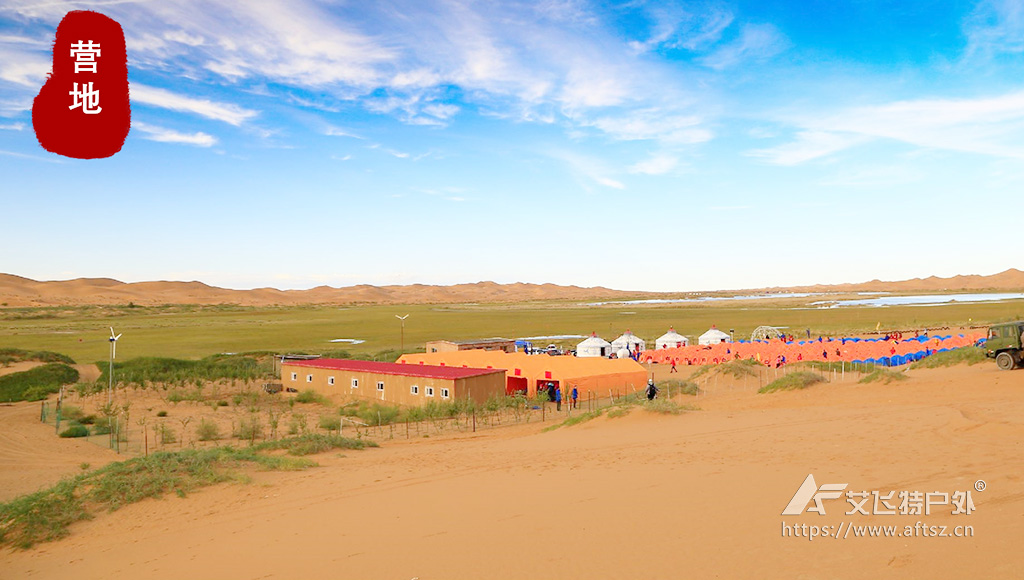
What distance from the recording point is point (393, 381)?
30.7 m

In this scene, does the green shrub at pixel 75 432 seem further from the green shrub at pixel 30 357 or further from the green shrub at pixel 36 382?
the green shrub at pixel 30 357

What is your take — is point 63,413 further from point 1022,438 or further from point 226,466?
point 1022,438

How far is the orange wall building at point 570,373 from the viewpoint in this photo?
3228 centimetres

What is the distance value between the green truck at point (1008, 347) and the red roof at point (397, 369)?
70.4 ft

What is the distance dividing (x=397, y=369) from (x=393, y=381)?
1527mm

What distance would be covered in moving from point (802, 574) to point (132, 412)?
31.9 meters

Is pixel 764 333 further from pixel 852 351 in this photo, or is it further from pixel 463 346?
pixel 463 346

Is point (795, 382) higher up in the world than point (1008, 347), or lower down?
lower down

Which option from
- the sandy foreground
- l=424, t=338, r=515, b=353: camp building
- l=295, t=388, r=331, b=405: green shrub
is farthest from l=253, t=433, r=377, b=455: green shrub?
l=424, t=338, r=515, b=353: camp building

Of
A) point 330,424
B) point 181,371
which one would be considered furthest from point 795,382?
point 181,371

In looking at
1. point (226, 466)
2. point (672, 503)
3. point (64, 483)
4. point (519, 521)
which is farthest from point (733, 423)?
point (64, 483)

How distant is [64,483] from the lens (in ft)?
40.7

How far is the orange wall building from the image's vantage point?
106 feet

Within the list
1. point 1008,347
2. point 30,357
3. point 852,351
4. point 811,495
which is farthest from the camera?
point 30,357
